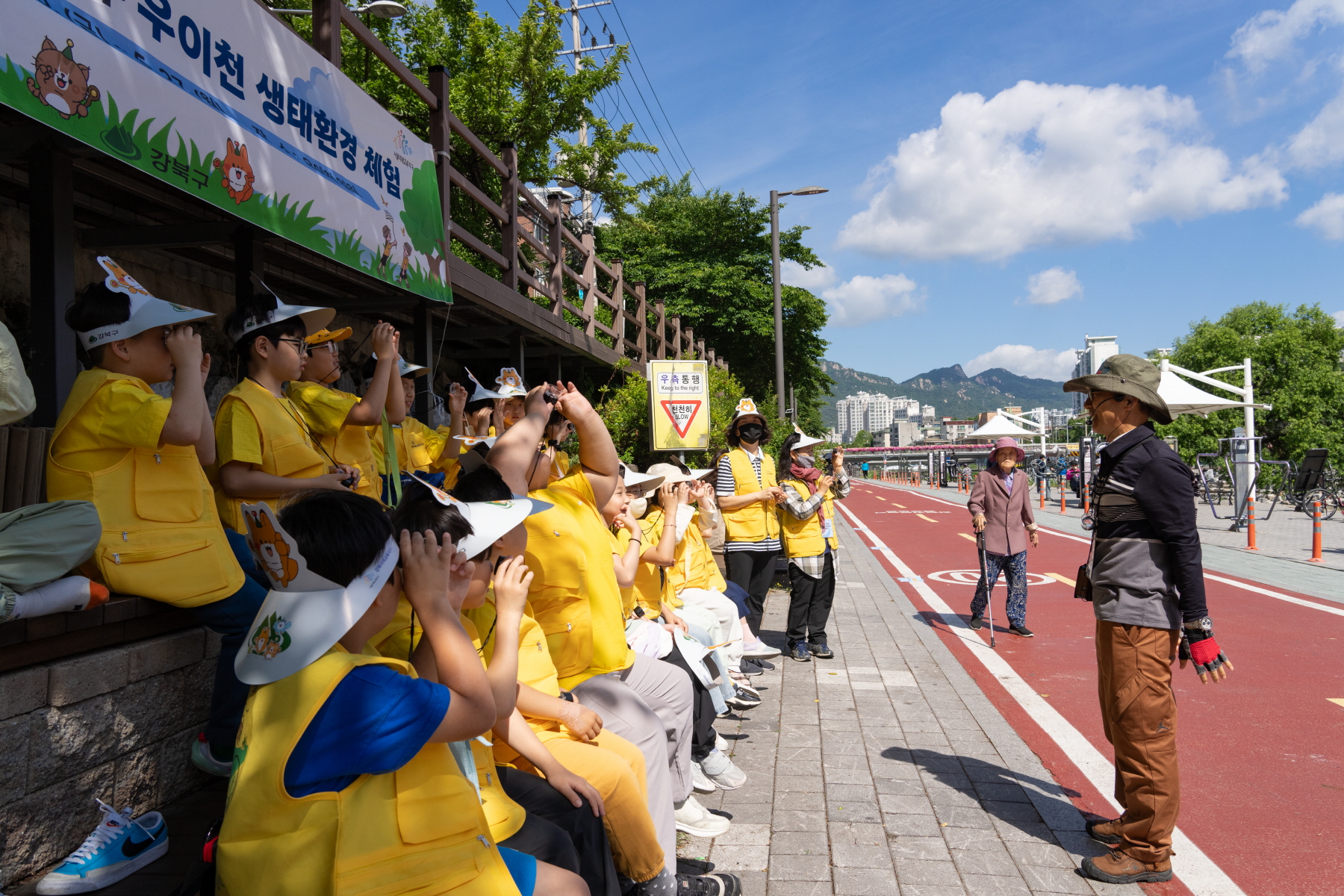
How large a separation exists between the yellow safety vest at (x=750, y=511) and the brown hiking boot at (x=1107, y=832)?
12.0ft

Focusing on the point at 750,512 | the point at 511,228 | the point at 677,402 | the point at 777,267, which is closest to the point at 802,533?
the point at 750,512

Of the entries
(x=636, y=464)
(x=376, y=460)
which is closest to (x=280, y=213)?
(x=376, y=460)

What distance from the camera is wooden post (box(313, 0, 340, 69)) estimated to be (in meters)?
5.02

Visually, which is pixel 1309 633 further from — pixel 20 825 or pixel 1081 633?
pixel 20 825

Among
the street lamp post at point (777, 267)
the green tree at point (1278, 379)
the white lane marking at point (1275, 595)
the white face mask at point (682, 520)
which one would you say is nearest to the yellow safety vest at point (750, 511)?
the white face mask at point (682, 520)

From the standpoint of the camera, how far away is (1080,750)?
4.82m

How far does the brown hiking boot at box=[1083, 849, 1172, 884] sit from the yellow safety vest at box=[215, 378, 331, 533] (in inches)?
141

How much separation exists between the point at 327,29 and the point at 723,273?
22034 mm

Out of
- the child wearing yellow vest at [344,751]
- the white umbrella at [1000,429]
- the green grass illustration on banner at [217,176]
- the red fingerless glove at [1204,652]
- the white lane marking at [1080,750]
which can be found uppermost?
the green grass illustration on banner at [217,176]

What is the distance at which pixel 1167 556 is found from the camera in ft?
11.7

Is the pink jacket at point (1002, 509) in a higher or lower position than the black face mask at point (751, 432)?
lower

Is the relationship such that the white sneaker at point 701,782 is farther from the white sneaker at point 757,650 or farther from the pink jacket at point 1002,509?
the pink jacket at point 1002,509

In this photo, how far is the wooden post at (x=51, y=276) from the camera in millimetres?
3471

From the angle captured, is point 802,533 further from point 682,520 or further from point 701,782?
point 701,782
